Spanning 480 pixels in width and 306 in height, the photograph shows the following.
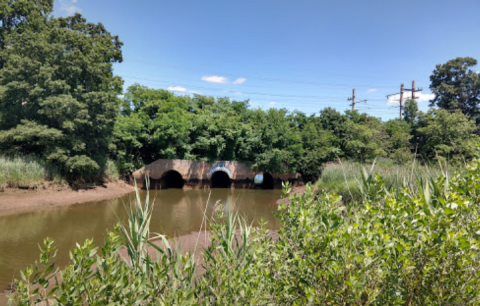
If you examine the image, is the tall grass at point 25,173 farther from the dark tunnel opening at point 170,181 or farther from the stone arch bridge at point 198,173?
the dark tunnel opening at point 170,181

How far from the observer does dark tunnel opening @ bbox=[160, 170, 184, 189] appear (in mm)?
23562

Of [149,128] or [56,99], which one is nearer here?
[56,99]

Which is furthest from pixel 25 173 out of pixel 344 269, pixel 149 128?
pixel 344 269

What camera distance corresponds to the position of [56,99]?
1498 cm

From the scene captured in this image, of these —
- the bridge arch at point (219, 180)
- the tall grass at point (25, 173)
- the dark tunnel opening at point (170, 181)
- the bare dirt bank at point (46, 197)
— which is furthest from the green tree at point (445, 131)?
the tall grass at point (25, 173)

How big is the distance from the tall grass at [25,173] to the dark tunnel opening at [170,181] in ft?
27.0

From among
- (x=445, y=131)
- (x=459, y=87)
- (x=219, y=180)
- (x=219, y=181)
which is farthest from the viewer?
(x=459, y=87)

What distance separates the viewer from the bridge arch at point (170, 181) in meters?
23.3

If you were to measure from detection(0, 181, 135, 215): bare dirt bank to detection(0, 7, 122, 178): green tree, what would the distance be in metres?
1.45

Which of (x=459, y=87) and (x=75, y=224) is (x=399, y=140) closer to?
(x=459, y=87)

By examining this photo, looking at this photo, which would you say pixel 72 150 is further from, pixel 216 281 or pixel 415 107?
pixel 415 107

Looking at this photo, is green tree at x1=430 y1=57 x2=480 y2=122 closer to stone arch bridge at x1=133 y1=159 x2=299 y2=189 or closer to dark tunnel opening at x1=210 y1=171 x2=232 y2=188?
stone arch bridge at x1=133 y1=159 x2=299 y2=189

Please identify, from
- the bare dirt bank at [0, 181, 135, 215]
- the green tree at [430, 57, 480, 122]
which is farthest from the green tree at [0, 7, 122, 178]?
the green tree at [430, 57, 480, 122]

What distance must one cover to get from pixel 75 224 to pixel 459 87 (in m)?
37.9
